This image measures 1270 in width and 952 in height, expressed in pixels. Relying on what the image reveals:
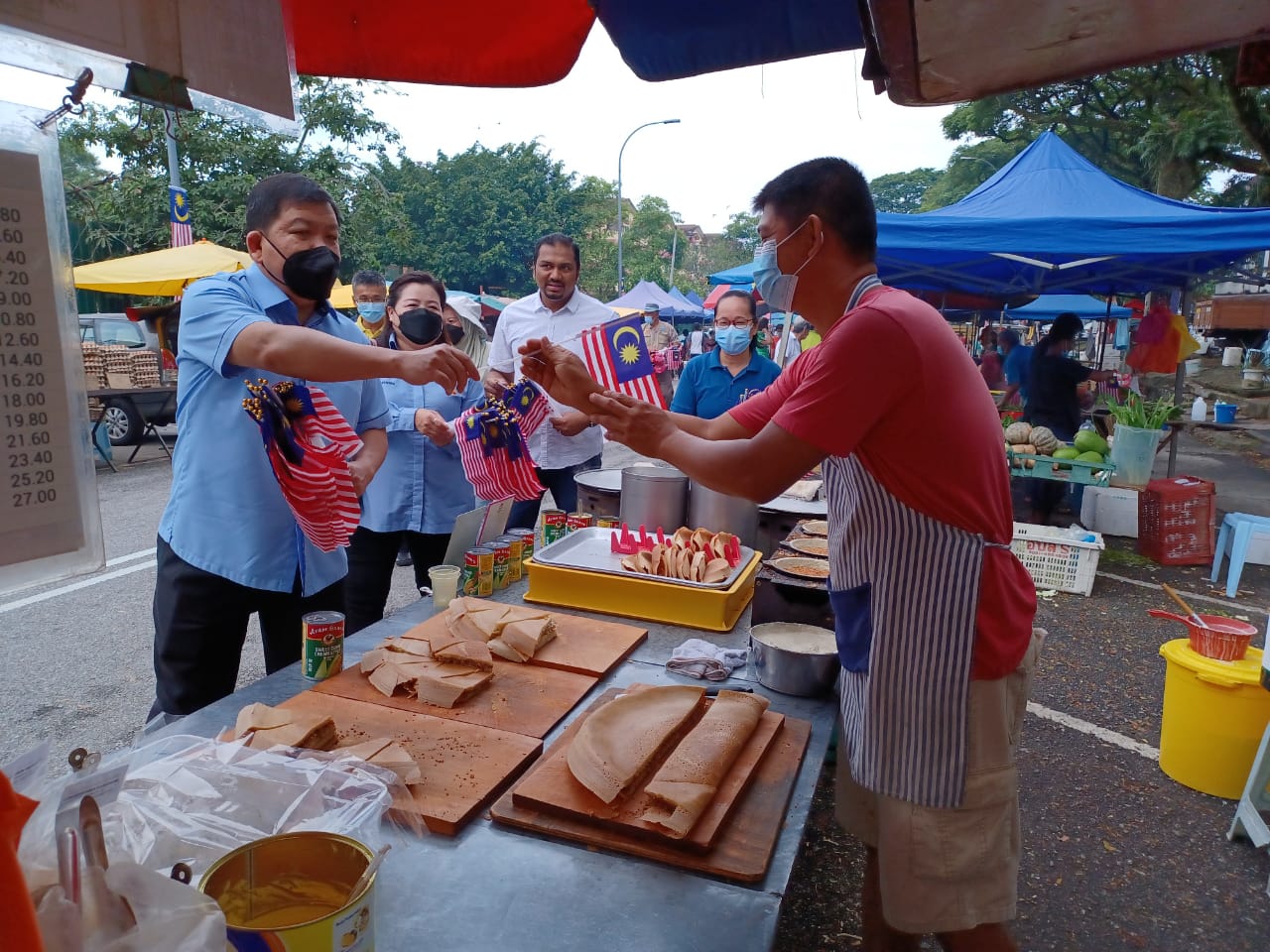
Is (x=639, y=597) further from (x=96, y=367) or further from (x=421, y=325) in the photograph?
(x=96, y=367)

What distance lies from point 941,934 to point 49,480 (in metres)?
2.14

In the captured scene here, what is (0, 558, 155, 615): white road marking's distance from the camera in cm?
568

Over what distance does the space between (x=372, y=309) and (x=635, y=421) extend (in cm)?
312

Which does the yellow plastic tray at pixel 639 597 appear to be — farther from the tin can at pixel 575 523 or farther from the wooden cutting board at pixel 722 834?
the wooden cutting board at pixel 722 834

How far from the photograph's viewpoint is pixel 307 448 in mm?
2137

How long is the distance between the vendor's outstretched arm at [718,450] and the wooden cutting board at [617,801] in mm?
636

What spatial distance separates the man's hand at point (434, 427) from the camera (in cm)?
351

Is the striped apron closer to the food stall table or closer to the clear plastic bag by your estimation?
the food stall table

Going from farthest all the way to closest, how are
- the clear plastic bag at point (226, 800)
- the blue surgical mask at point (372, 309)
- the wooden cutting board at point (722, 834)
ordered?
the blue surgical mask at point (372, 309) < the wooden cutting board at point (722, 834) < the clear plastic bag at point (226, 800)

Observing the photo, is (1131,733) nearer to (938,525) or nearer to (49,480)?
(938,525)

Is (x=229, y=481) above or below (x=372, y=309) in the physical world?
below

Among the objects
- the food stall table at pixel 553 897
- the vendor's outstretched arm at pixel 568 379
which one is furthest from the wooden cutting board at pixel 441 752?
the vendor's outstretched arm at pixel 568 379

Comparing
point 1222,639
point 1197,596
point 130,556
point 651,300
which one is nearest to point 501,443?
point 1222,639

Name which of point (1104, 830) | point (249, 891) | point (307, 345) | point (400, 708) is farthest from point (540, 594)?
point (1104, 830)
